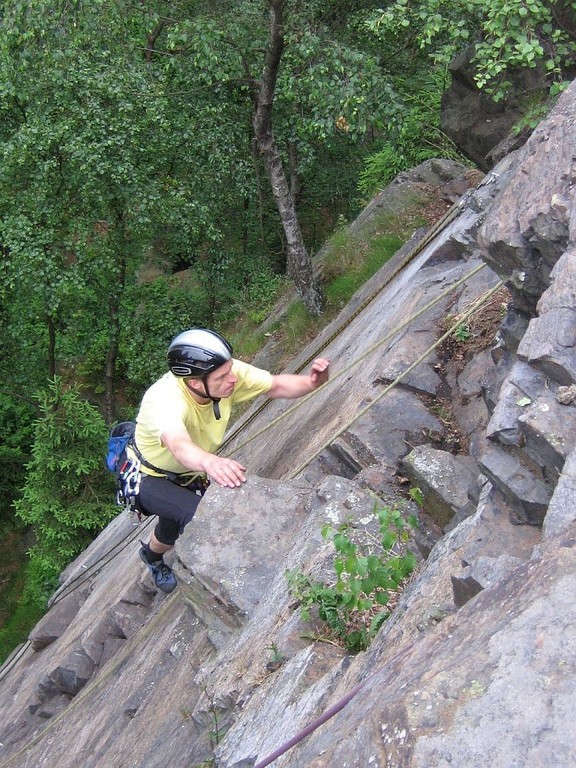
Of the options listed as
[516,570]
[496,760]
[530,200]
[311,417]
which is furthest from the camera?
[311,417]

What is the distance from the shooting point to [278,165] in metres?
11.7

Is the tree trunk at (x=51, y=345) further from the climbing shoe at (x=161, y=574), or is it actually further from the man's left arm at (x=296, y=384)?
the man's left arm at (x=296, y=384)

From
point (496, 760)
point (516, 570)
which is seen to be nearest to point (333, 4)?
point (516, 570)

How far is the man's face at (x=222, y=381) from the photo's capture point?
5.47 metres

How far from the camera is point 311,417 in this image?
7.45 metres

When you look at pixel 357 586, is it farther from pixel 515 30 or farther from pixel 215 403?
pixel 515 30

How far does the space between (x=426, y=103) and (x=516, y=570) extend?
419 inches

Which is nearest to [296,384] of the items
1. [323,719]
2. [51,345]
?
[323,719]

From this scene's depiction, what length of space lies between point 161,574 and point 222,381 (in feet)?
8.10

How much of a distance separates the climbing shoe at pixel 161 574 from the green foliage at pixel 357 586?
107 inches

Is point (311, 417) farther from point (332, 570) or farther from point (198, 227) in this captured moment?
point (198, 227)

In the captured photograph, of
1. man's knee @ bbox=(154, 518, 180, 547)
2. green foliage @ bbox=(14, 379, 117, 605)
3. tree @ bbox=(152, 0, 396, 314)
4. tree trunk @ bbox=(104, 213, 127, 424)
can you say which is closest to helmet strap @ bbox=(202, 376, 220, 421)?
man's knee @ bbox=(154, 518, 180, 547)

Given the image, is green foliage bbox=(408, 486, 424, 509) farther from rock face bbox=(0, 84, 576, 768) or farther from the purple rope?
the purple rope

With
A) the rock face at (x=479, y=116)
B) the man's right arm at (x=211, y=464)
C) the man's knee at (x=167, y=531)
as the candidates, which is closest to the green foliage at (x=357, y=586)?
the man's right arm at (x=211, y=464)
